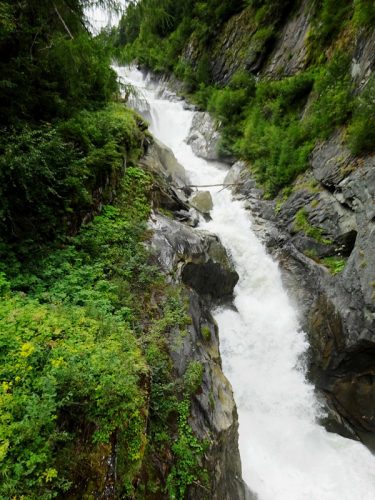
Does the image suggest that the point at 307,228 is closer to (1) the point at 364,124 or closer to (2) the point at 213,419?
(1) the point at 364,124

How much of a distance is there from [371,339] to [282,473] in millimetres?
3925

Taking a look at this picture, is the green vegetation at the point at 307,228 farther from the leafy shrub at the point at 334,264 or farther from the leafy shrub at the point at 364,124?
the leafy shrub at the point at 364,124

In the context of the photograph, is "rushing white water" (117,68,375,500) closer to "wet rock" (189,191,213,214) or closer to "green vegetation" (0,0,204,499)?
"wet rock" (189,191,213,214)

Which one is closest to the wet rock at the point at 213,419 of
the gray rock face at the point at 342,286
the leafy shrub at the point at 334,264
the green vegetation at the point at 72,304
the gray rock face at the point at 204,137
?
the green vegetation at the point at 72,304

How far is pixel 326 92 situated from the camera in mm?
10242

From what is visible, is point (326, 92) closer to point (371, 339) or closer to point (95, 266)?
point (371, 339)

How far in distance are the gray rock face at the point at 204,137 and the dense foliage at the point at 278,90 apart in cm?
79

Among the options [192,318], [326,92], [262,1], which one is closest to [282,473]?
[192,318]

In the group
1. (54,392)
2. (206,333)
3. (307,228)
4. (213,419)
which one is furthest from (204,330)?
(307,228)

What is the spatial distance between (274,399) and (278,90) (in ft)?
49.3

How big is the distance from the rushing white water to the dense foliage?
165 inches

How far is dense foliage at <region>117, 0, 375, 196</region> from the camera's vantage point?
26.4 feet

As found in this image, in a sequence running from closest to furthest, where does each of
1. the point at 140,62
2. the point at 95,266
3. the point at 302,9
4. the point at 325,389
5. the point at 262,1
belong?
1. the point at 95,266
2. the point at 325,389
3. the point at 302,9
4. the point at 262,1
5. the point at 140,62

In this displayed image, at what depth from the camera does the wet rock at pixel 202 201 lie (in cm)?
1267
